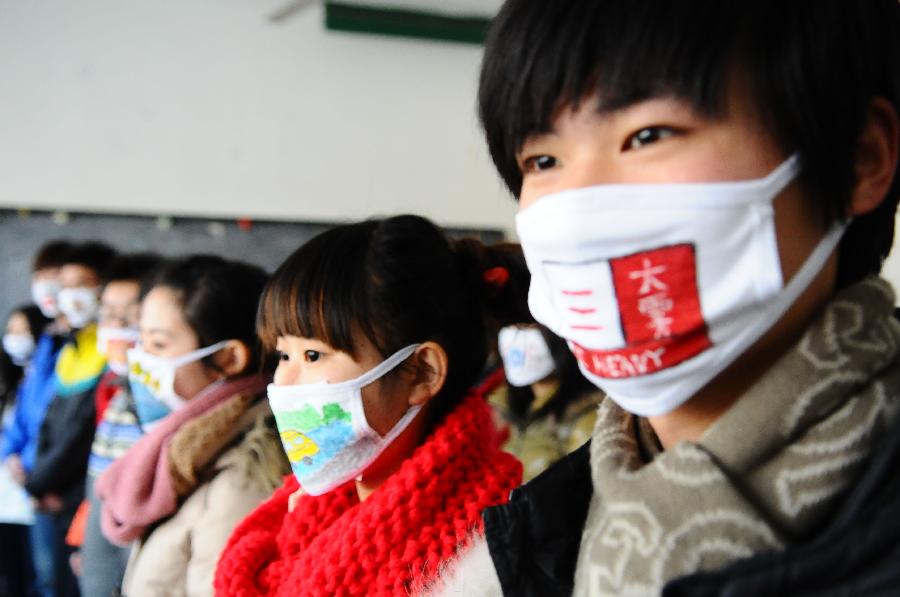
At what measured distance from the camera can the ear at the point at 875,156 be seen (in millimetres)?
615

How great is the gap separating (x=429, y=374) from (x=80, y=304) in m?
2.37

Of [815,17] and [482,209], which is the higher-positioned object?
[815,17]

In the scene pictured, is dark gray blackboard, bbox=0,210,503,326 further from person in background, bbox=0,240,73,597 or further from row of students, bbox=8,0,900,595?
row of students, bbox=8,0,900,595

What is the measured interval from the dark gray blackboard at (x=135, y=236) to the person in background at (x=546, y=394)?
2.07 m

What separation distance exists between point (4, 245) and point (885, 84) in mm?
4170

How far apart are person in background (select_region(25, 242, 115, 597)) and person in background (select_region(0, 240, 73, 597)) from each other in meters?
0.03

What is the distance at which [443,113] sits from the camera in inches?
174

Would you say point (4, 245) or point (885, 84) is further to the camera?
point (4, 245)

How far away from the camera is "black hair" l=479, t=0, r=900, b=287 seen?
585mm

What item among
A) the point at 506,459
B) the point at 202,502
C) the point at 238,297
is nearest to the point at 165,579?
the point at 202,502

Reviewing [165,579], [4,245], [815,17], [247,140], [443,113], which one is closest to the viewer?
A: [815,17]

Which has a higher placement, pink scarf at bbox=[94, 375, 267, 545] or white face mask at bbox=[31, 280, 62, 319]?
pink scarf at bbox=[94, 375, 267, 545]

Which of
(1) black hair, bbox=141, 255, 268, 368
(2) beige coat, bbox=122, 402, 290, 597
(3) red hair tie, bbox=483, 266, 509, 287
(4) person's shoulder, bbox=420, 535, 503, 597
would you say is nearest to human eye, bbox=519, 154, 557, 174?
(4) person's shoulder, bbox=420, 535, 503, 597

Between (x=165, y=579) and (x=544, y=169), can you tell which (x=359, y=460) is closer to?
(x=544, y=169)
